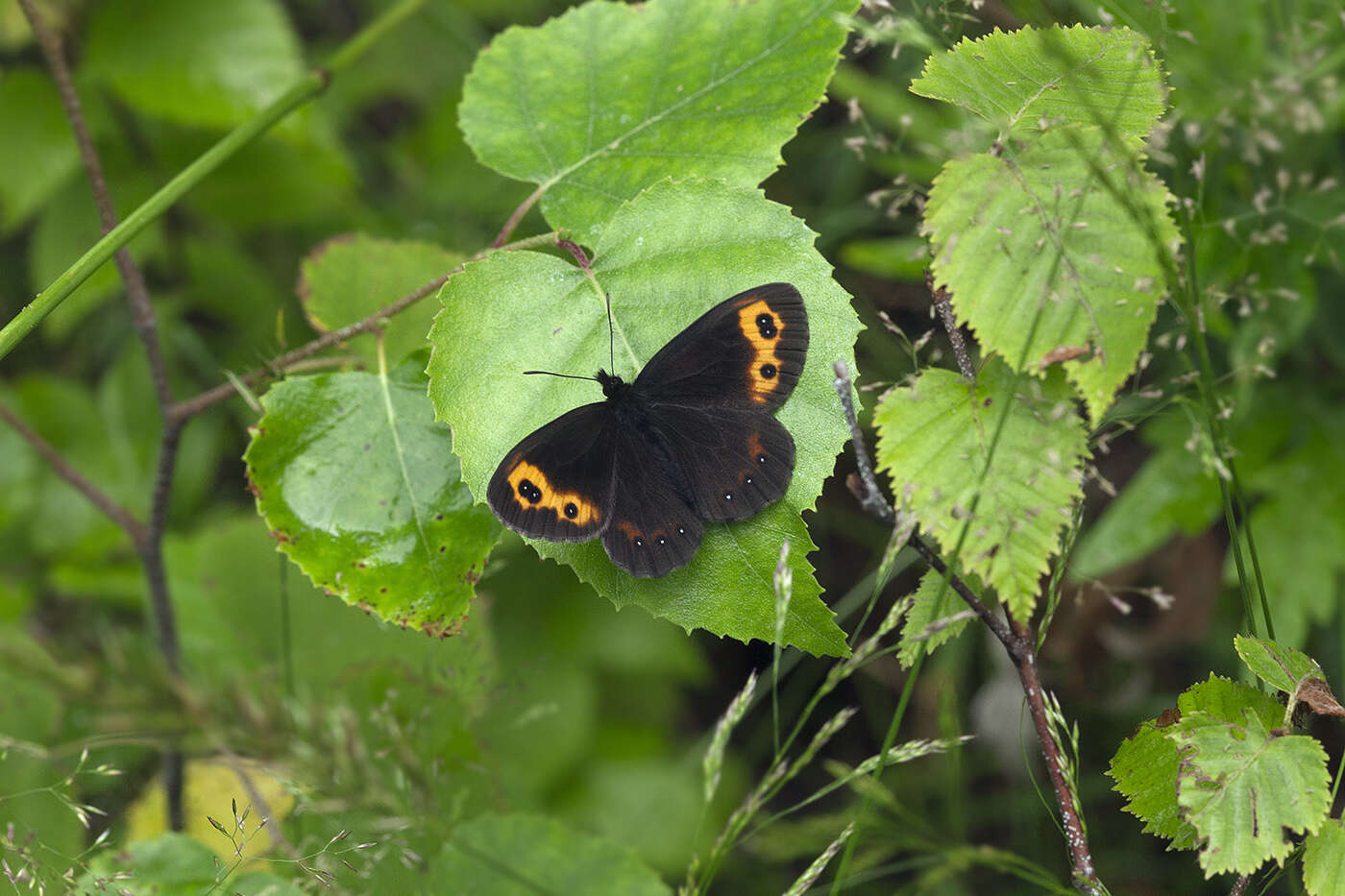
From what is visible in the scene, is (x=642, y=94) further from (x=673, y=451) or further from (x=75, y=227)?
(x=75, y=227)

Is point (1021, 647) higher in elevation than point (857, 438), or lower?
lower

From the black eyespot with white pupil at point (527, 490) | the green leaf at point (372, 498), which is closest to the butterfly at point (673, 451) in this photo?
the black eyespot with white pupil at point (527, 490)

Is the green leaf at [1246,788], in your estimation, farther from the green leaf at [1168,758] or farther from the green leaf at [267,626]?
the green leaf at [267,626]

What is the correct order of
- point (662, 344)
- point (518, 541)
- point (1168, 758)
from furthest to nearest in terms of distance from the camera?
1. point (518, 541)
2. point (662, 344)
3. point (1168, 758)

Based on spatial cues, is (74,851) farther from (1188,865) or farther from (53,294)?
(1188,865)

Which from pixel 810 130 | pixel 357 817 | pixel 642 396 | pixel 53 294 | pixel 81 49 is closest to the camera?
pixel 53 294

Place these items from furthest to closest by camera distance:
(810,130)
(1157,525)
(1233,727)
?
(810,130) → (1157,525) → (1233,727)

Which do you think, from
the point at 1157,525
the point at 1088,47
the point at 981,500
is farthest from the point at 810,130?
the point at 981,500

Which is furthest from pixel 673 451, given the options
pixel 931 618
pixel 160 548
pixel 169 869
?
pixel 160 548
